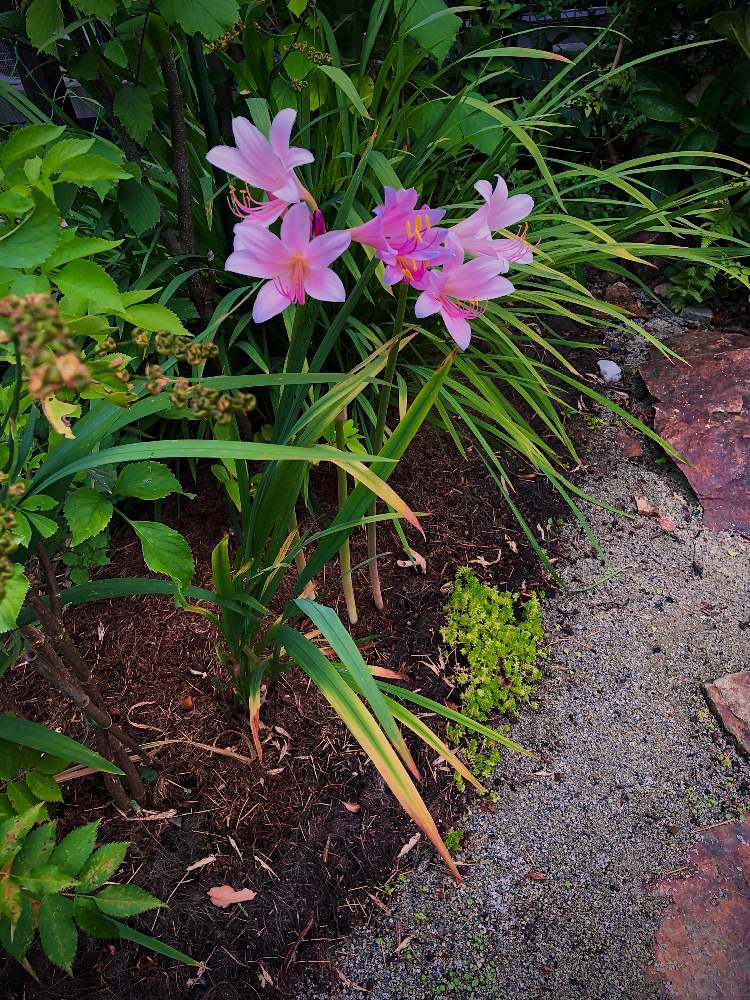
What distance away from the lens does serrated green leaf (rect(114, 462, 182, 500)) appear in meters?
0.88

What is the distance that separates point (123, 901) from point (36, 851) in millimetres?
116

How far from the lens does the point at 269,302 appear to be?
0.86 meters

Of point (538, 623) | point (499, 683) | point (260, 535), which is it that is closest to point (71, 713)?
point (260, 535)

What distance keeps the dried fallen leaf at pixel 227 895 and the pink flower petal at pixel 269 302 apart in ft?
3.12

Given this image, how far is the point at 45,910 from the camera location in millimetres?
742

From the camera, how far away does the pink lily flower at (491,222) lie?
3.17 feet

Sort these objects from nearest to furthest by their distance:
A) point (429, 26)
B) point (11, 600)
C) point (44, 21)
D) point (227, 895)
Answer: point (11, 600) → point (44, 21) → point (227, 895) → point (429, 26)

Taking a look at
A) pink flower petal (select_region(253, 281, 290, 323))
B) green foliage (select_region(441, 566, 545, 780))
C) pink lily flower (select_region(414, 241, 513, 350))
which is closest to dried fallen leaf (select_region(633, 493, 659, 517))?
green foliage (select_region(441, 566, 545, 780))

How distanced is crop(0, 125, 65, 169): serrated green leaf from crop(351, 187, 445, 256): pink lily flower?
1.17 ft

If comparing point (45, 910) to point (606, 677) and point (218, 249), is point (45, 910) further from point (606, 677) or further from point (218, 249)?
point (218, 249)

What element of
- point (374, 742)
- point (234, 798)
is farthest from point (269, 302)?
point (234, 798)

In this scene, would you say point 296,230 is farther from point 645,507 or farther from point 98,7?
point 645,507

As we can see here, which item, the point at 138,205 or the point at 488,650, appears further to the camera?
the point at 488,650

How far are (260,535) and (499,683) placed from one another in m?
0.74
